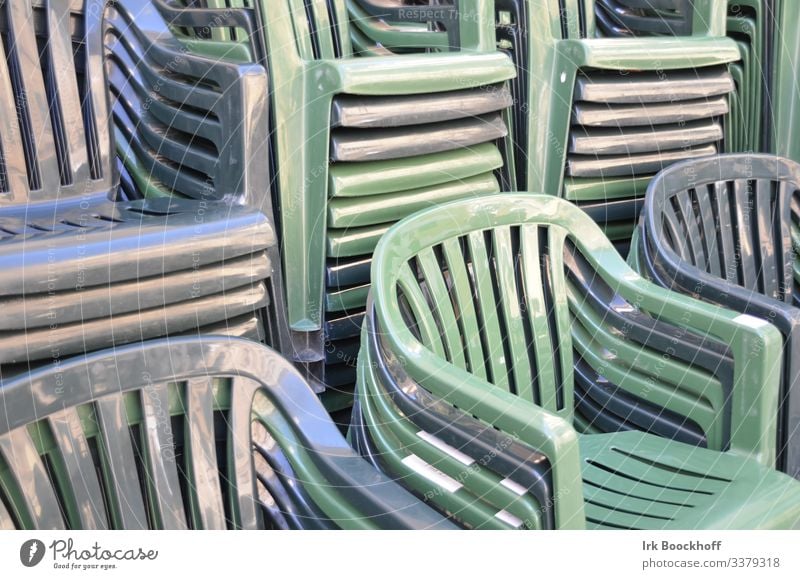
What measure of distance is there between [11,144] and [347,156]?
0.61 metres

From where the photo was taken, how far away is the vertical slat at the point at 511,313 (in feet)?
5.37

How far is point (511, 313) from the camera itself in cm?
164

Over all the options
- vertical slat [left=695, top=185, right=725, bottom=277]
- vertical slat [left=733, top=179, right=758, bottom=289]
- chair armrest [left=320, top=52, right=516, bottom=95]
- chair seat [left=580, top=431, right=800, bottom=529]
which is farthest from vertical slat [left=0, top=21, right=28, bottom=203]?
vertical slat [left=733, top=179, right=758, bottom=289]

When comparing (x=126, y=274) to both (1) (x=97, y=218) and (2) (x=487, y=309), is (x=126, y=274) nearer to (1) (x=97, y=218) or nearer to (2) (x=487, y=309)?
(1) (x=97, y=218)

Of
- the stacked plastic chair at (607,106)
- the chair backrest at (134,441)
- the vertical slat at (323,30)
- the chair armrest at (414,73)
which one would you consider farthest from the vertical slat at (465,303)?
the vertical slat at (323,30)

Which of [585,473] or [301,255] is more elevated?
[301,255]

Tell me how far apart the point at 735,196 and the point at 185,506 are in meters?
1.44

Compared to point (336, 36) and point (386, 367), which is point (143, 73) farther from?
point (386, 367)

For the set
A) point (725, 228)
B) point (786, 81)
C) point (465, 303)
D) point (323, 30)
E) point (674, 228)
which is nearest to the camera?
point (465, 303)

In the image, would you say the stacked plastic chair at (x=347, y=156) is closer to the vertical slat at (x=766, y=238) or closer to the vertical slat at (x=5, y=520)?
the vertical slat at (x=766, y=238)

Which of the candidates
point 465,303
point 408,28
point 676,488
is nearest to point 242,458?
point 465,303

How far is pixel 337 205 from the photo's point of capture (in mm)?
1778

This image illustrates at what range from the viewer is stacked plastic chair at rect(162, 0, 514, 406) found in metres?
1.74
